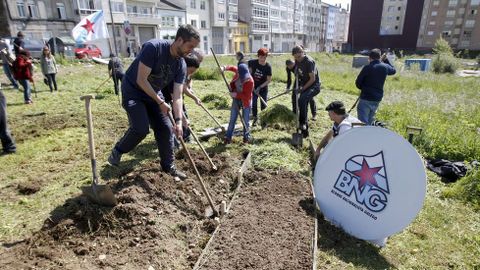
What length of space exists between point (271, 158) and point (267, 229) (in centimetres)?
192

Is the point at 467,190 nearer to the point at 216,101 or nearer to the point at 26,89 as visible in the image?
the point at 216,101

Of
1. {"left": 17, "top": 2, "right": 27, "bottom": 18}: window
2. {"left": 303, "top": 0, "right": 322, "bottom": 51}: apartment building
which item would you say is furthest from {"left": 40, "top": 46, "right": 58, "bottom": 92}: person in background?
{"left": 303, "top": 0, "right": 322, "bottom": 51}: apartment building

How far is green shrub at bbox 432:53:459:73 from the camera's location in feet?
80.0

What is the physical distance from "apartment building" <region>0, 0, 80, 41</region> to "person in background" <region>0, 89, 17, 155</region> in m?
29.4

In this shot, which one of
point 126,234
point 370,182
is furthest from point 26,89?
point 370,182

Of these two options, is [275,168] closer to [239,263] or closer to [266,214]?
[266,214]

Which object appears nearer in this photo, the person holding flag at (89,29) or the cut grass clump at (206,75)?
the person holding flag at (89,29)

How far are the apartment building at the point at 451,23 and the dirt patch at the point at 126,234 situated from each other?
223 ft

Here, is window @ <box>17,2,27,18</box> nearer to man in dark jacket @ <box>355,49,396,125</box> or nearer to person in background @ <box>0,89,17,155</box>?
person in background @ <box>0,89,17,155</box>

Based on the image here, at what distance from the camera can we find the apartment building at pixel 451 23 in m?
58.2

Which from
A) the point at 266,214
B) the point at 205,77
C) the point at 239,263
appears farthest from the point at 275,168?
the point at 205,77

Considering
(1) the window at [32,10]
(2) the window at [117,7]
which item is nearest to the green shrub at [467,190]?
(1) the window at [32,10]

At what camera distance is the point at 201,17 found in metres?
48.1

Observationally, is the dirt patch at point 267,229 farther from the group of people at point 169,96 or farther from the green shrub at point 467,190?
the green shrub at point 467,190
